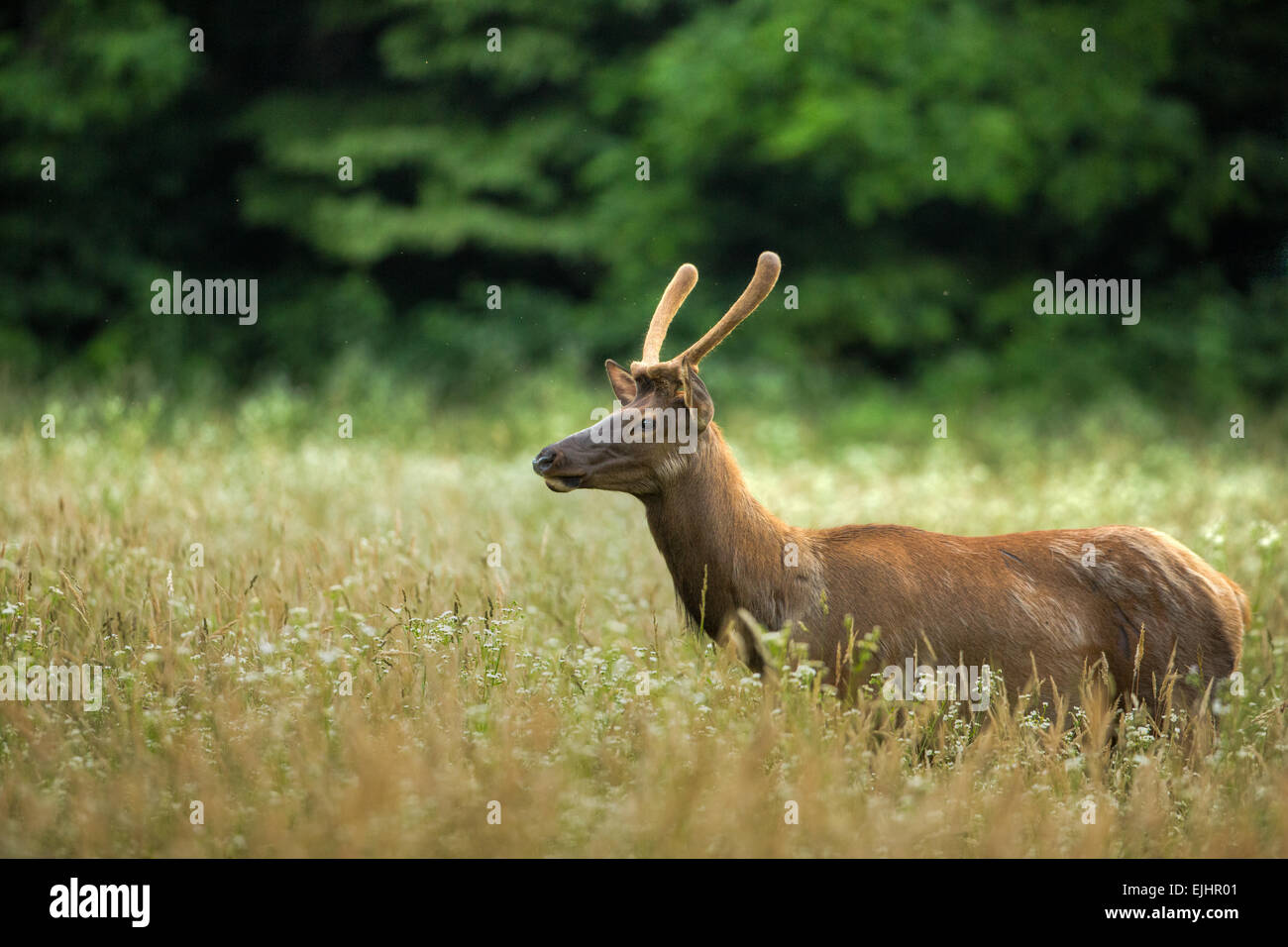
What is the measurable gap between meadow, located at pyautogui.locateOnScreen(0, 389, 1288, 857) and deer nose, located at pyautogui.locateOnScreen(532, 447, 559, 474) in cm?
67

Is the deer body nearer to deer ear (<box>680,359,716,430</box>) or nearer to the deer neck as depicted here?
the deer neck

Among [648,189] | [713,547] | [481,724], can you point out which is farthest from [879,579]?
[648,189]

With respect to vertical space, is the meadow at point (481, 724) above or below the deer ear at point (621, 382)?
below

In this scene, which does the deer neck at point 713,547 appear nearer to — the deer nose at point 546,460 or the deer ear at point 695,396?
the deer ear at point 695,396

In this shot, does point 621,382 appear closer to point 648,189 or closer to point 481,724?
point 481,724

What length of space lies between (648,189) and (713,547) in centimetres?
1099

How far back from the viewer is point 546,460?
159 inches

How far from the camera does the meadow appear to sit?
3.28 m

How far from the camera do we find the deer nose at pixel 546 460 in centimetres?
402

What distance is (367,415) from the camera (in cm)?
1109

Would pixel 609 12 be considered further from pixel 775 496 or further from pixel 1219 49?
pixel 775 496

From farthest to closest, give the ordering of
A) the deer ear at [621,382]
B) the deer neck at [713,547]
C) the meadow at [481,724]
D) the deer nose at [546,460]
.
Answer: the deer ear at [621,382], the deer neck at [713,547], the deer nose at [546,460], the meadow at [481,724]

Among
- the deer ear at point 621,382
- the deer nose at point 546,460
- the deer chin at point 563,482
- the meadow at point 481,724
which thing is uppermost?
the deer ear at point 621,382

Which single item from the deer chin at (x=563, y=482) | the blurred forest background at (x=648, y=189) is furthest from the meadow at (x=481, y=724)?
A: the blurred forest background at (x=648, y=189)
